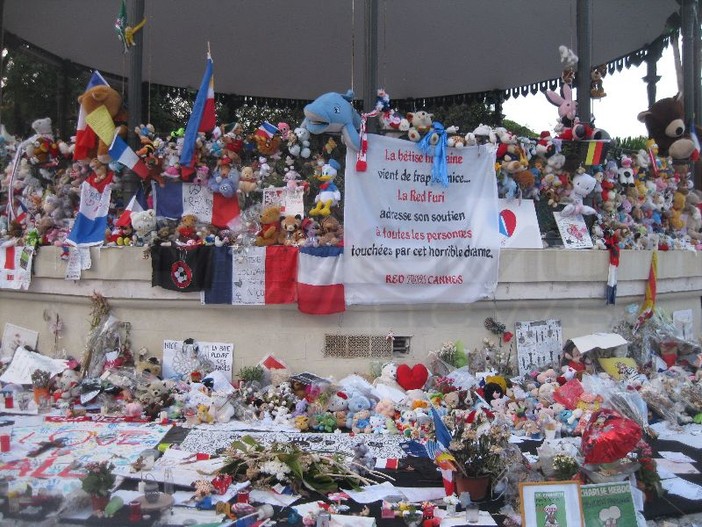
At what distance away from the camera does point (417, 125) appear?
7.76 metres

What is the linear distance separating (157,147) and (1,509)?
4.85 meters

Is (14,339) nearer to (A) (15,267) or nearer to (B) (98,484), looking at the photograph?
(A) (15,267)

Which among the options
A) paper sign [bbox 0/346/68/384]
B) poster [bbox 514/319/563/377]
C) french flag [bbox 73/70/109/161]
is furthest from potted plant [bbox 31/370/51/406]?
poster [bbox 514/319/563/377]

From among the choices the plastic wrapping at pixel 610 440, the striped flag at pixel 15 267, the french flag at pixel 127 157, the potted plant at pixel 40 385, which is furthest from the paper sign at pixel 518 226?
the striped flag at pixel 15 267

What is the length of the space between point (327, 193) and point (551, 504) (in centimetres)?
463

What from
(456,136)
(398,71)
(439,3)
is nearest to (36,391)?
(456,136)

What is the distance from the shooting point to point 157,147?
25.8 feet

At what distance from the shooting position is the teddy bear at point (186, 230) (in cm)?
768

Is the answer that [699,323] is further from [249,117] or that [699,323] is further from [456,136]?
[249,117]

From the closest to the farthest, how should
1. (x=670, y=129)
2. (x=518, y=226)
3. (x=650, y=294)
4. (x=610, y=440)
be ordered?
(x=610, y=440) < (x=518, y=226) < (x=650, y=294) < (x=670, y=129)

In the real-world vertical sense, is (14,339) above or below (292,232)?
below

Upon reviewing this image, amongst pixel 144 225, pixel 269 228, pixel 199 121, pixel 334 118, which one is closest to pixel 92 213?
pixel 144 225

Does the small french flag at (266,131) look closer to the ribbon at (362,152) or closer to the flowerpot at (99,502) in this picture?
the ribbon at (362,152)

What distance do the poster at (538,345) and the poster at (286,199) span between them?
3.21 metres
